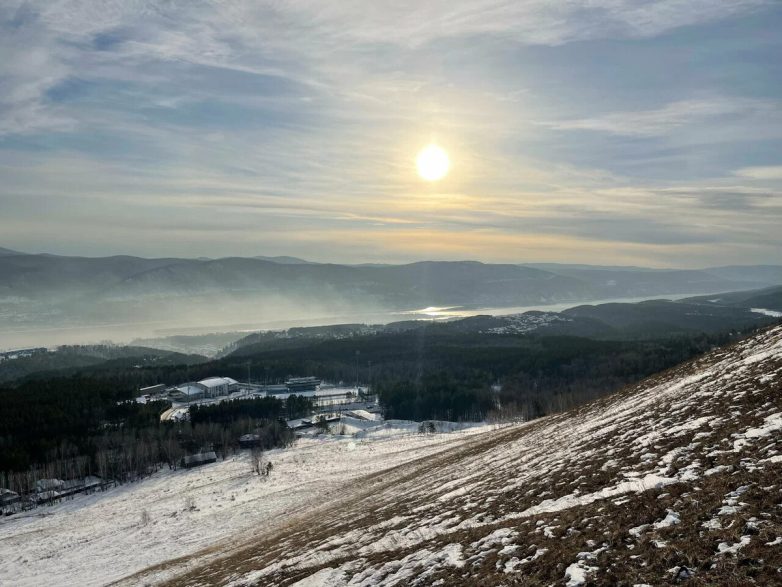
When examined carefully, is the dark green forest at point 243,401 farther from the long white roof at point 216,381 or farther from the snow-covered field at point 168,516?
the snow-covered field at point 168,516

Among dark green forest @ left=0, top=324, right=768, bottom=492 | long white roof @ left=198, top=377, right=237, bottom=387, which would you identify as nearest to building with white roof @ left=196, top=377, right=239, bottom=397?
long white roof @ left=198, top=377, right=237, bottom=387

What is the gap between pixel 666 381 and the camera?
34.9 metres

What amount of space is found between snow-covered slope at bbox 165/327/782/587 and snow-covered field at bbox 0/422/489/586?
15.1 metres

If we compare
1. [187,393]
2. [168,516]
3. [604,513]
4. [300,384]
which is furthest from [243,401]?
[604,513]

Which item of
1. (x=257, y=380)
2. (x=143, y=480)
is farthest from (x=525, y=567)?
(x=257, y=380)

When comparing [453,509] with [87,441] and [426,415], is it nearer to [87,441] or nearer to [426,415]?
[87,441]

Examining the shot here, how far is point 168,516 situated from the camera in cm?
5959

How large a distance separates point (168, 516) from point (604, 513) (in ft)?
195

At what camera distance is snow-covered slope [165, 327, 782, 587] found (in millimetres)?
11023

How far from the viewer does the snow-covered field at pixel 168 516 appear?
143ft

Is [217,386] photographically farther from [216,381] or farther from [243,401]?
[243,401]

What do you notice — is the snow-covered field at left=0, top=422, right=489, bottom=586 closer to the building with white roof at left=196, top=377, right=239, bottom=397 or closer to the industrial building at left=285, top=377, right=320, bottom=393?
the building with white roof at left=196, top=377, right=239, bottom=397

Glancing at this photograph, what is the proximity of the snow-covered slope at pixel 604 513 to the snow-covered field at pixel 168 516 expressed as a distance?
15.1 m

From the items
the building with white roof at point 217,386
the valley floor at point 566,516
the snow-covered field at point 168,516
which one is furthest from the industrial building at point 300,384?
the valley floor at point 566,516
